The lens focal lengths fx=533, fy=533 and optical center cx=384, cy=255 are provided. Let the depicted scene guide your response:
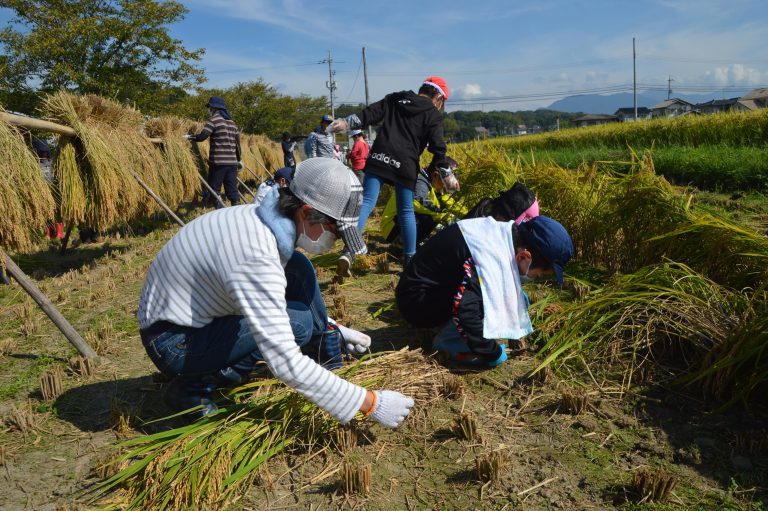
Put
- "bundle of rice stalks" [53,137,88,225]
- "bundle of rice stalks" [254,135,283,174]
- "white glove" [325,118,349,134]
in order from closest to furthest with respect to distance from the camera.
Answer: "white glove" [325,118,349,134] → "bundle of rice stalks" [53,137,88,225] → "bundle of rice stalks" [254,135,283,174]

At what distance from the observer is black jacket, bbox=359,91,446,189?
409cm

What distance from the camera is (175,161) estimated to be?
296 inches

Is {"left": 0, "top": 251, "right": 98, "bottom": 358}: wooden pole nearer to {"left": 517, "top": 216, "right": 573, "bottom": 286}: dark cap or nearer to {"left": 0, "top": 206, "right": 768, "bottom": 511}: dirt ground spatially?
{"left": 0, "top": 206, "right": 768, "bottom": 511}: dirt ground

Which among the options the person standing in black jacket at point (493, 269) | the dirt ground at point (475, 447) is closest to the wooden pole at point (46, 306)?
the dirt ground at point (475, 447)

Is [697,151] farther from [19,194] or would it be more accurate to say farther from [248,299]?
[19,194]

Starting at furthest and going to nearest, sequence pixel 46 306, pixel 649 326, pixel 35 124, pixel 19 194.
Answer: pixel 35 124 → pixel 19 194 → pixel 46 306 → pixel 649 326

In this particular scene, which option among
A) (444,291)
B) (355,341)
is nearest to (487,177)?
(444,291)

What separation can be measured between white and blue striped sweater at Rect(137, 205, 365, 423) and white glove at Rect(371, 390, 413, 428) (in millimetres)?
115

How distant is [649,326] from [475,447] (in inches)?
44.5

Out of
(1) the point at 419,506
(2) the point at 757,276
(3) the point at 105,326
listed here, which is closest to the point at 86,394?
(3) the point at 105,326

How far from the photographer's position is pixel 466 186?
5348mm

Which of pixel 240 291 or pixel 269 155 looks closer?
pixel 240 291

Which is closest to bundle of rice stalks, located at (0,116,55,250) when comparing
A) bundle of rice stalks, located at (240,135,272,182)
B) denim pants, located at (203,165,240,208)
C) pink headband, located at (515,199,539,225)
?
pink headband, located at (515,199,539,225)

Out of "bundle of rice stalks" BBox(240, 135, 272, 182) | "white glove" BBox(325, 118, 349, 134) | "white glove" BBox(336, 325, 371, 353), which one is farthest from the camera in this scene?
"bundle of rice stalks" BBox(240, 135, 272, 182)
